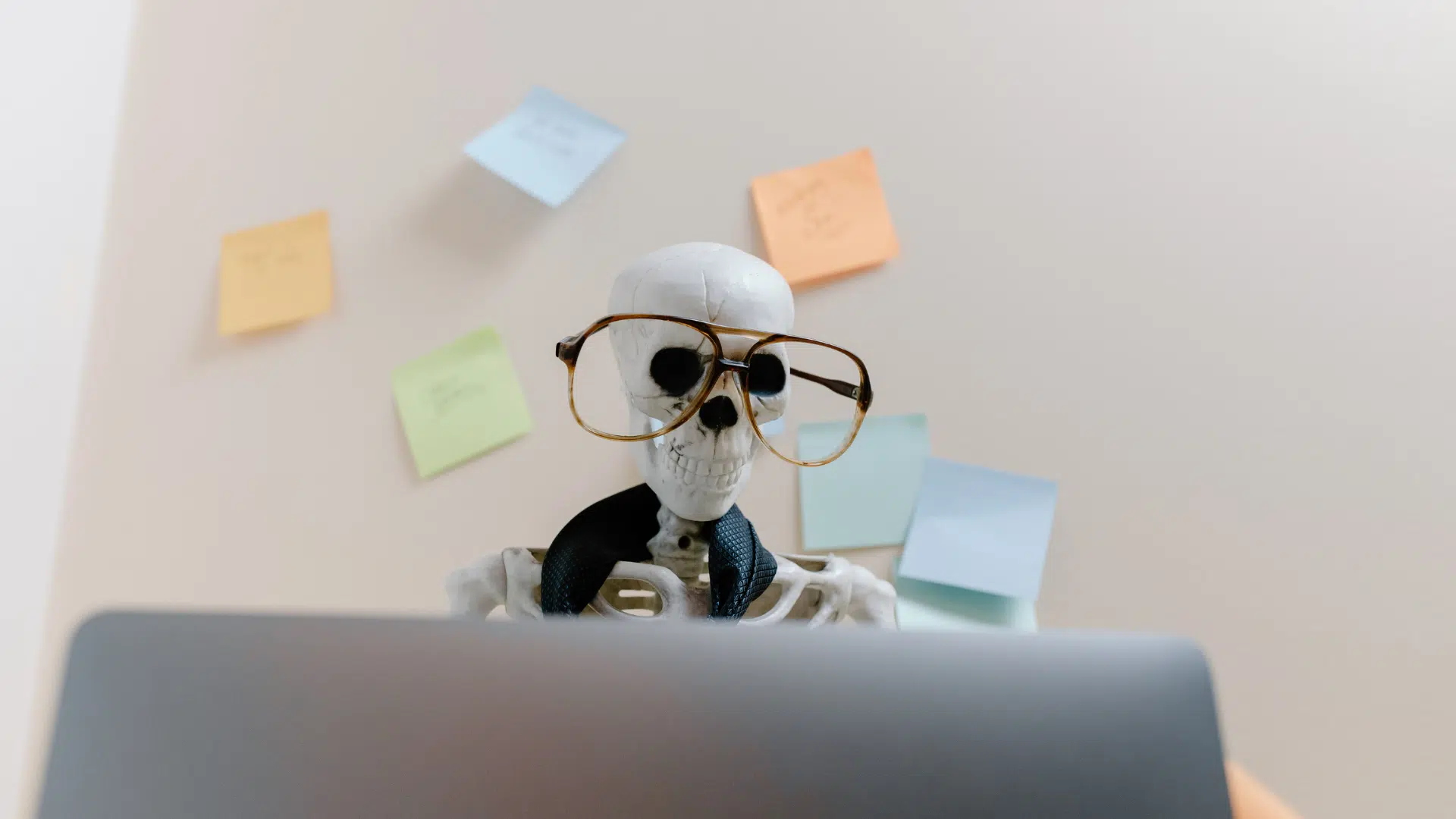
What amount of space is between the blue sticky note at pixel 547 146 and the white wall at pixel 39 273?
0.43 metres

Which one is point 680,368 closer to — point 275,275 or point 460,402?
point 460,402

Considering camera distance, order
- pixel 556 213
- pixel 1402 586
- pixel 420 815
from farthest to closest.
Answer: pixel 556 213 → pixel 1402 586 → pixel 420 815

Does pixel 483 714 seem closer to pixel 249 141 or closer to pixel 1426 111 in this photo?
pixel 249 141

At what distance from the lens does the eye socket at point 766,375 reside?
0.60 m

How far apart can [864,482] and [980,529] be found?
0.39 ft

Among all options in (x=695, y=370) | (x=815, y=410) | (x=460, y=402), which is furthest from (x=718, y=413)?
(x=460, y=402)

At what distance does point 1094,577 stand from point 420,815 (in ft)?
2.49

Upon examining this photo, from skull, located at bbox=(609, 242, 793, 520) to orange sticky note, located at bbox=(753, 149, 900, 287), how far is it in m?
0.31

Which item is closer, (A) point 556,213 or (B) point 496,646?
(B) point 496,646

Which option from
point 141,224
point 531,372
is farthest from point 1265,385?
point 141,224

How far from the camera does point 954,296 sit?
934mm

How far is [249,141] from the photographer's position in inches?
40.1

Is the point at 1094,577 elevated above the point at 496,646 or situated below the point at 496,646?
below

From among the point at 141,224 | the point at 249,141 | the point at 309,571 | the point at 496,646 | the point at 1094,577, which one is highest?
the point at 249,141
